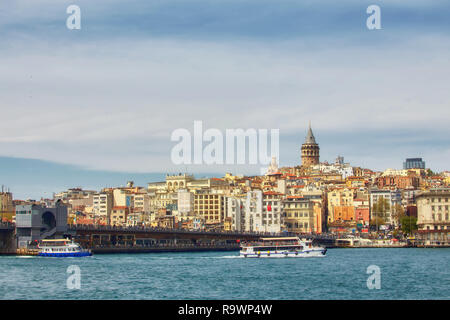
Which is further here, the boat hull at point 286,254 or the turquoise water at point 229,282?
the boat hull at point 286,254

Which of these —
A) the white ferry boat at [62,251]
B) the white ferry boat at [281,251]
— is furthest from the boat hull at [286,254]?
the white ferry boat at [62,251]

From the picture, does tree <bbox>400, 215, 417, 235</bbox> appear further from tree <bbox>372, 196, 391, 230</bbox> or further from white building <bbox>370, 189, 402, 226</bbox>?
white building <bbox>370, 189, 402, 226</bbox>

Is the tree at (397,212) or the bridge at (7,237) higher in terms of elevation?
the tree at (397,212)

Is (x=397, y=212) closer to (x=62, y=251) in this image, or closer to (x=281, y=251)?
(x=281, y=251)

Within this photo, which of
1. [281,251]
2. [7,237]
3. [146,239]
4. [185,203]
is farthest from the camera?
[185,203]

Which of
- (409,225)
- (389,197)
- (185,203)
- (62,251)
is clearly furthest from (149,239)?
(389,197)

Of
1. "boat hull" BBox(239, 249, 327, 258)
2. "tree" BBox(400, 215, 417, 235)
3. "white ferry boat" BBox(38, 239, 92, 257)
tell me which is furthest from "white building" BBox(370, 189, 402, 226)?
"white ferry boat" BBox(38, 239, 92, 257)

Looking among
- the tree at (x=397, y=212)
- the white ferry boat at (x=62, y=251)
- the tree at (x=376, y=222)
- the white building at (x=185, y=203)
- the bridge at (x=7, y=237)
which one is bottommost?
the white ferry boat at (x=62, y=251)

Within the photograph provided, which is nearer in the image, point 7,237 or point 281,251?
point 281,251

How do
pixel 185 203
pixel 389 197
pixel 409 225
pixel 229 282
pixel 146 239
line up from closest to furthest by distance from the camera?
pixel 229 282, pixel 146 239, pixel 409 225, pixel 389 197, pixel 185 203

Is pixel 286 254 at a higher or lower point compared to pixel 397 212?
lower

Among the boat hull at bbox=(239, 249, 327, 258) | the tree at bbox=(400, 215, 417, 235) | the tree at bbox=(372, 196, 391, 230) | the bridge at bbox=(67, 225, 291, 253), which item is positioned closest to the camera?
the boat hull at bbox=(239, 249, 327, 258)

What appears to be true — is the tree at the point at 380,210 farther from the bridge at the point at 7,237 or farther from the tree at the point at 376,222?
the bridge at the point at 7,237
